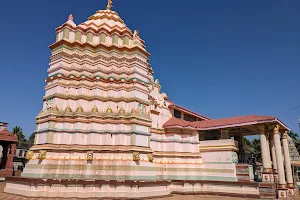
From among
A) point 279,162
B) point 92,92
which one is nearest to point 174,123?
point 92,92

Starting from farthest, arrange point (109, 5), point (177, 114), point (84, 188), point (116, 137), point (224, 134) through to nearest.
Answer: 1. point (177, 114)
2. point (109, 5)
3. point (224, 134)
4. point (116, 137)
5. point (84, 188)

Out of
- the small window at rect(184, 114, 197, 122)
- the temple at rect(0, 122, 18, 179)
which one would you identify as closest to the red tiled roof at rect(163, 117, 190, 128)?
the small window at rect(184, 114, 197, 122)

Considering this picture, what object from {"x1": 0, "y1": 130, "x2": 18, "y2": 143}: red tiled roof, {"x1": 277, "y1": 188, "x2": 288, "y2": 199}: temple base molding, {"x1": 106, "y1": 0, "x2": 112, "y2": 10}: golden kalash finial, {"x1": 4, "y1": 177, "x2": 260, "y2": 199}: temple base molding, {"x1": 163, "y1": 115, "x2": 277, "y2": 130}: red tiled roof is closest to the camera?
{"x1": 4, "y1": 177, "x2": 260, "y2": 199}: temple base molding

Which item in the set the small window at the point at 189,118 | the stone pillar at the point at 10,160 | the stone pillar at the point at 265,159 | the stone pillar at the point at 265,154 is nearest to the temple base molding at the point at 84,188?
the stone pillar at the point at 265,159

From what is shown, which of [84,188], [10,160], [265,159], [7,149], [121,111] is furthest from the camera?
[7,149]

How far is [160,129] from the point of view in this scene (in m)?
22.1

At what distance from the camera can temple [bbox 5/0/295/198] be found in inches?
653

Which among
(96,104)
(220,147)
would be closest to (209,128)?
(220,147)

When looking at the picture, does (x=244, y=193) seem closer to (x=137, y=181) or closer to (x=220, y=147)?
(x=220, y=147)

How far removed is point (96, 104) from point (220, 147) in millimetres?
11195

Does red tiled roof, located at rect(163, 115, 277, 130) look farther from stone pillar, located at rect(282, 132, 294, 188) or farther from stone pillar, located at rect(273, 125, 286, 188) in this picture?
stone pillar, located at rect(282, 132, 294, 188)

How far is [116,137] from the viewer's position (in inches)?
714

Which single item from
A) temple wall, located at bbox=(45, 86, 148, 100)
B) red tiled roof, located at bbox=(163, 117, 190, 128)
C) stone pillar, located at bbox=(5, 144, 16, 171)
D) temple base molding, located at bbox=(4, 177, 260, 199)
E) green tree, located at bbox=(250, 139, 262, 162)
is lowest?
temple base molding, located at bbox=(4, 177, 260, 199)

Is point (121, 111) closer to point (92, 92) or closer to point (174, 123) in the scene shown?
point (92, 92)
